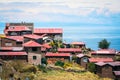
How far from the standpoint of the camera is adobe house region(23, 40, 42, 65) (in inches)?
1762

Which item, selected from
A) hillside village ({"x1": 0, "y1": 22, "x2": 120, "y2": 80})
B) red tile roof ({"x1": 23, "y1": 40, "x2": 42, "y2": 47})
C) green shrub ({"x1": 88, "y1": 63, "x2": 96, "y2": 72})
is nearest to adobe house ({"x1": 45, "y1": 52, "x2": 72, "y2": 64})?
hillside village ({"x1": 0, "y1": 22, "x2": 120, "y2": 80})

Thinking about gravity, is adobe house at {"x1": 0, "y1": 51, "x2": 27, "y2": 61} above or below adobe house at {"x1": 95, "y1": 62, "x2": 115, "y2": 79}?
above

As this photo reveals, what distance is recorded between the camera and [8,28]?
56.4m

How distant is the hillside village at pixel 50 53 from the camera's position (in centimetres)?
4422

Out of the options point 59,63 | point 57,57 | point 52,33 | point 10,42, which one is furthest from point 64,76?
point 52,33

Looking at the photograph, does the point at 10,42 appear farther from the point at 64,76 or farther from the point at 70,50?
the point at 64,76

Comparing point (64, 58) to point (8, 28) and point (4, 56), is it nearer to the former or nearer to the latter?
point (4, 56)

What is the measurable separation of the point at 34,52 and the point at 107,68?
23.5ft

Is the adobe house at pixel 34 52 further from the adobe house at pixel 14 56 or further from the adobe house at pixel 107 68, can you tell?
the adobe house at pixel 107 68

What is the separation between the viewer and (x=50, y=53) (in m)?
47.8

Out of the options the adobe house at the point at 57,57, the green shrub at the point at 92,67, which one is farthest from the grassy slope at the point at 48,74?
the adobe house at the point at 57,57

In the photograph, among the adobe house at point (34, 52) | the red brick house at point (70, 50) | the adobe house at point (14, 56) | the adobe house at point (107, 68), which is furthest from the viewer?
the red brick house at point (70, 50)

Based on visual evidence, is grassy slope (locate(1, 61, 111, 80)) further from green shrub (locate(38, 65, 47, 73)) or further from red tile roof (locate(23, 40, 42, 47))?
red tile roof (locate(23, 40, 42, 47))

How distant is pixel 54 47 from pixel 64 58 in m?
3.84
